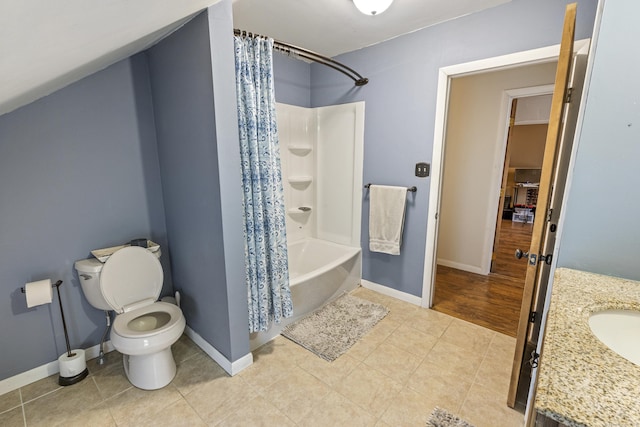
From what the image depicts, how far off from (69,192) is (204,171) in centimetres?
95

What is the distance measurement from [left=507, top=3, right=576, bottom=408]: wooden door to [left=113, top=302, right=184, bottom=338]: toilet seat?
78.2 inches

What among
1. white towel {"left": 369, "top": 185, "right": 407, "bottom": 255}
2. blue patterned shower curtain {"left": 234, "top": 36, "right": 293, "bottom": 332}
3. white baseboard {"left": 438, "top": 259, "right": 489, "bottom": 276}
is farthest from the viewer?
white baseboard {"left": 438, "top": 259, "right": 489, "bottom": 276}

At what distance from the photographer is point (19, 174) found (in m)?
1.64

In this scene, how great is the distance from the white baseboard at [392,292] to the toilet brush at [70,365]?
7.78 feet

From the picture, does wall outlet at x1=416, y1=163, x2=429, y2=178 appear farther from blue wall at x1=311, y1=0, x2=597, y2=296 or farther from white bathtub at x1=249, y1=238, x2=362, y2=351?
white bathtub at x1=249, y1=238, x2=362, y2=351

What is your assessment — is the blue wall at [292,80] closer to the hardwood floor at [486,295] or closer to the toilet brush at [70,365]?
the toilet brush at [70,365]

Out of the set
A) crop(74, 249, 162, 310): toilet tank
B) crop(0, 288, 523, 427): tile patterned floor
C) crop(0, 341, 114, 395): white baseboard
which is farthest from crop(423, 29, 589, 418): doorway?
crop(0, 341, 114, 395): white baseboard

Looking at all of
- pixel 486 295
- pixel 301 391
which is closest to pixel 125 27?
pixel 301 391

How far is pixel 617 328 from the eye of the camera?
0.85 metres

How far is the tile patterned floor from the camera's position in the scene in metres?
1.52

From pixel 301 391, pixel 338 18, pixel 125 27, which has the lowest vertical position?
pixel 301 391

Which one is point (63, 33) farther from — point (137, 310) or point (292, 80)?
point (292, 80)

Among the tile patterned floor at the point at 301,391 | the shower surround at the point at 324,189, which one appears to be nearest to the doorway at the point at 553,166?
the tile patterned floor at the point at 301,391

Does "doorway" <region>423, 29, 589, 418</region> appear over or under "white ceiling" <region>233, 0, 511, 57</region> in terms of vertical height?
under
